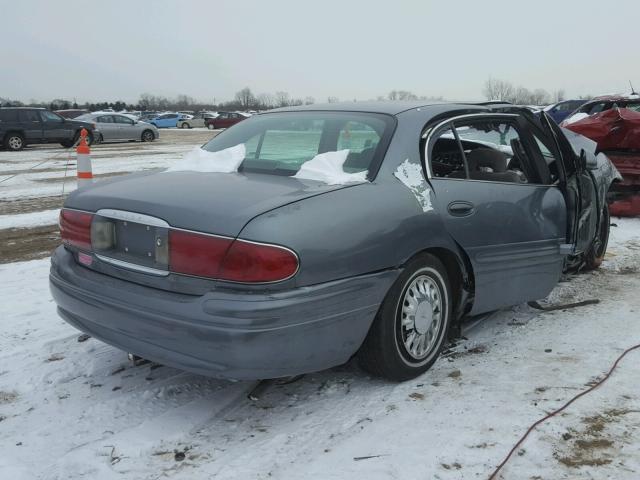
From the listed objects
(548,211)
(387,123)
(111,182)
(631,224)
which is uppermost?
(387,123)

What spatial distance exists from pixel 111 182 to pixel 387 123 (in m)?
1.56

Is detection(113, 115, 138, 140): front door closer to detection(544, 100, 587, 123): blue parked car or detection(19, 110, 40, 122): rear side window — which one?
detection(19, 110, 40, 122): rear side window

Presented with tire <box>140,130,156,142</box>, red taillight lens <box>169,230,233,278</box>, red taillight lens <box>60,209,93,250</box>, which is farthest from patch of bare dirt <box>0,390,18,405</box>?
tire <box>140,130,156,142</box>

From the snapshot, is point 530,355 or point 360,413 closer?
point 360,413

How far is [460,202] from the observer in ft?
11.3

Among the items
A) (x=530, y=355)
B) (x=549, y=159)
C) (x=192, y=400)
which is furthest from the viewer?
(x=549, y=159)

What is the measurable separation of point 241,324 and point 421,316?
3.63 feet

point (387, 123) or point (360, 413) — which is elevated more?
point (387, 123)

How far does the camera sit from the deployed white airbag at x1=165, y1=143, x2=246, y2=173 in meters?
3.54

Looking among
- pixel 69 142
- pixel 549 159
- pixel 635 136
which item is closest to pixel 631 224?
pixel 635 136

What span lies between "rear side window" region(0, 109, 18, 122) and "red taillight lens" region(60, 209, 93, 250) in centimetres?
1986

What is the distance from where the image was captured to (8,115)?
68.3ft

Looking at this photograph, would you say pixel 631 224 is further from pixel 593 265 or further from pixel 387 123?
pixel 387 123

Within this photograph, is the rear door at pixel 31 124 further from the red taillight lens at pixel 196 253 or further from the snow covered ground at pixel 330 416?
the red taillight lens at pixel 196 253
